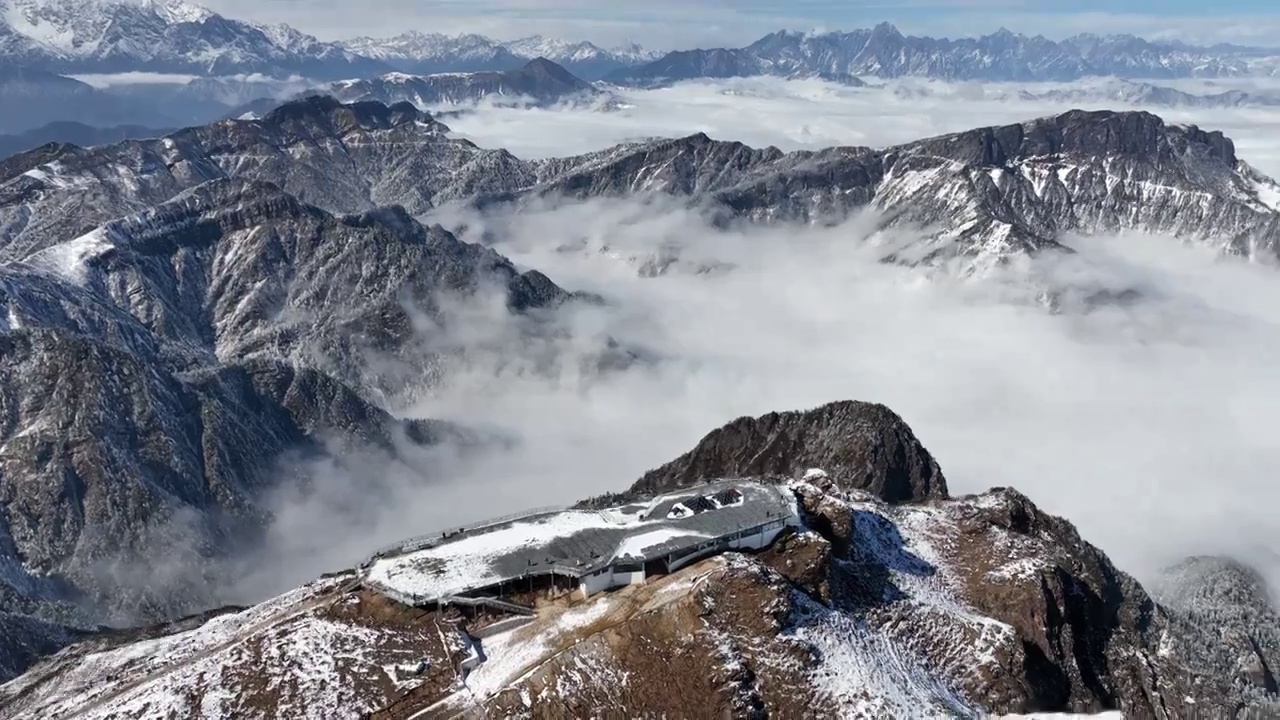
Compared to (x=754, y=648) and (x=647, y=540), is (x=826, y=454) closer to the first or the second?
(x=647, y=540)

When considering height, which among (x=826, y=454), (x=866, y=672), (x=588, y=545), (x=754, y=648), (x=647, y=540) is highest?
(x=647, y=540)

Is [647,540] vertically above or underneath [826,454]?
above

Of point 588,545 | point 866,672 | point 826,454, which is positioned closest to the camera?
point 866,672

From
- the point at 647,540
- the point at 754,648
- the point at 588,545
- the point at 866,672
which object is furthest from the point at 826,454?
the point at 754,648

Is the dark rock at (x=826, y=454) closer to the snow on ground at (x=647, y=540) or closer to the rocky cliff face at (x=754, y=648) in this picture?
the rocky cliff face at (x=754, y=648)

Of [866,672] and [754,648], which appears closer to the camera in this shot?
[754,648]

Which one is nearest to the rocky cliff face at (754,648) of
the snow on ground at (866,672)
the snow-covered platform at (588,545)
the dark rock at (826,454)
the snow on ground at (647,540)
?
the snow on ground at (866,672)

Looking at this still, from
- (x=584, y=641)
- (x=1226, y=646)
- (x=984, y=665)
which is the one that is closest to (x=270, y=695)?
(x=584, y=641)

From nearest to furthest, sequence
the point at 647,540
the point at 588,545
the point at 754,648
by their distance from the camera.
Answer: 1. the point at 754,648
2. the point at 647,540
3. the point at 588,545

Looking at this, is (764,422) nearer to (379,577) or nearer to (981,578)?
(981,578)
